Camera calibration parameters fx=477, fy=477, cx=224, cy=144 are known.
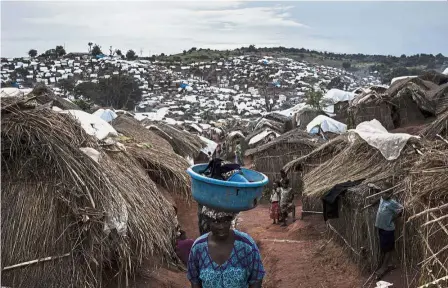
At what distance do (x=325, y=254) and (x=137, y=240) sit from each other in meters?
4.61

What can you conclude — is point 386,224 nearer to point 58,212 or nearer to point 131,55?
point 58,212

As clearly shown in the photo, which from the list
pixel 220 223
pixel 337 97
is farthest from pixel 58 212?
pixel 337 97

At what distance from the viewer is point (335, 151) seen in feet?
37.7

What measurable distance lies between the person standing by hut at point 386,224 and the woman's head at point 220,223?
4.26 m

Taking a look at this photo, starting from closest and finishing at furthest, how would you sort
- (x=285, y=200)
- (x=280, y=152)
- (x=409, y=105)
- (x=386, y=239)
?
(x=386, y=239) → (x=285, y=200) → (x=280, y=152) → (x=409, y=105)

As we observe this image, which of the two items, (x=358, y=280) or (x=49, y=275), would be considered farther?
(x=358, y=280)

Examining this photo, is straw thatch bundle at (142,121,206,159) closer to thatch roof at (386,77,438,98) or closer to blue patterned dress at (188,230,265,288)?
thatch roof at (386,77,438,98)

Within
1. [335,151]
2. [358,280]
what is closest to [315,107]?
[335,151]

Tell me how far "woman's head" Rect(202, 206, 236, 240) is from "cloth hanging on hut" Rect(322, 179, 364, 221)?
5.53 m

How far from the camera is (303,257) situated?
927 centimetres

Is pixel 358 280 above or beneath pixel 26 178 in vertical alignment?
beneath

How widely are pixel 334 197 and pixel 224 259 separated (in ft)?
18.7

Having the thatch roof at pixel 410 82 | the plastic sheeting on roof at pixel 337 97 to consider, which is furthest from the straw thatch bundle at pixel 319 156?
the plastic sheeting on roof at pixel 337 97

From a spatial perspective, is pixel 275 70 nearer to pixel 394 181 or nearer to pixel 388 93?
pixel 388 93
